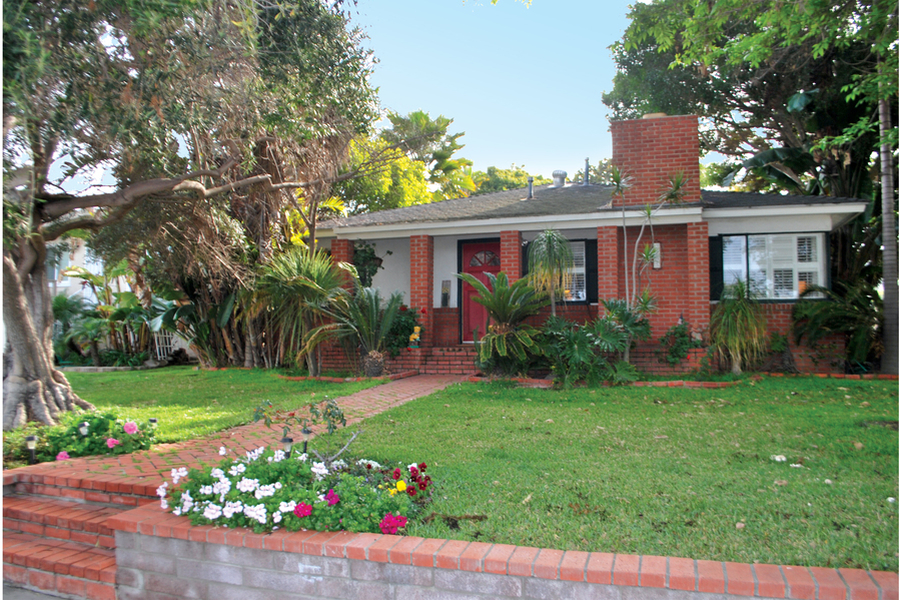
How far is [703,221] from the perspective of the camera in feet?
35.8

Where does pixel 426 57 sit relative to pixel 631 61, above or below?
below

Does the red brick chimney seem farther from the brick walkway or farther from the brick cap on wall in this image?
the brick cap on wall

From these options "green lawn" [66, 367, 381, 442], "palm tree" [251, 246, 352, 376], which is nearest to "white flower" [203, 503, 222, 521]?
"green lawn" [66, 367, 381, 442]

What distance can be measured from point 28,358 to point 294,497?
15.0 ft

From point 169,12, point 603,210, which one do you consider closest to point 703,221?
point 603,210

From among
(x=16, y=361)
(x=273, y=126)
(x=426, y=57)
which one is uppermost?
(x=426, y=57)

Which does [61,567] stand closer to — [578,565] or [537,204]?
[578,565]

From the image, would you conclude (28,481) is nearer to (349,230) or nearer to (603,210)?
(349,230)

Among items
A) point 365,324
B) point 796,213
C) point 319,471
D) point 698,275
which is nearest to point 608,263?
point 698,275

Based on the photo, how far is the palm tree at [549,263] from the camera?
10.3 m

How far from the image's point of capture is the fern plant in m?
9.80

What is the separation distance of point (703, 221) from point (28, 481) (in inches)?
417

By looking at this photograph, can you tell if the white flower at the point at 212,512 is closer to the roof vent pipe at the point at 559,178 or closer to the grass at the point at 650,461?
the grass at the point at 650,461

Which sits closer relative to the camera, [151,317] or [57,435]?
[57,435]
